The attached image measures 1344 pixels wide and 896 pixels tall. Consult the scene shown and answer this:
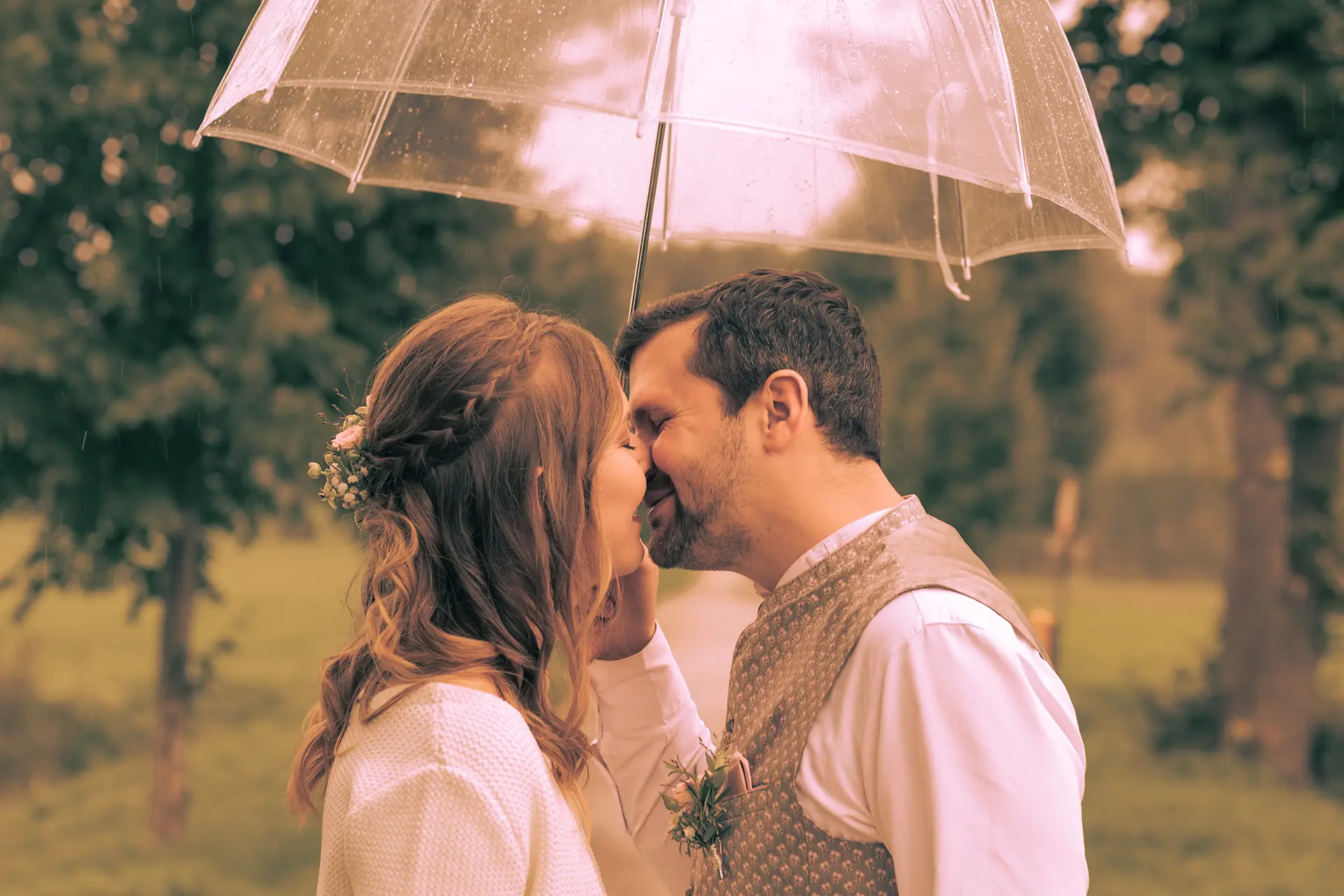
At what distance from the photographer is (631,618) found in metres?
2.71

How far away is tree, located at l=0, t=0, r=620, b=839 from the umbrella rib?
2.81 meters

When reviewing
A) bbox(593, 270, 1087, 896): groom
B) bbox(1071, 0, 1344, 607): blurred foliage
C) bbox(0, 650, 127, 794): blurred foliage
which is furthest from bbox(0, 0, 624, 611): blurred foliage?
bbox(1071, 0, 1344, 607): blurred foliage

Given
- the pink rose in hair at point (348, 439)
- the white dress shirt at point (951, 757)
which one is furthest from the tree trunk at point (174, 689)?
the white dress shirt at point (951, 757)

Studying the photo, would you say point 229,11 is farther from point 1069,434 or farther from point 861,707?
point 1069,434

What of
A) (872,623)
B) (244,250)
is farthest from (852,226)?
(244,250)

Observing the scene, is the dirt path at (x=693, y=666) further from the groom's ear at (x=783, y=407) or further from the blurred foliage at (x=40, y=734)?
the blurred foliage at (x=40, y=734)

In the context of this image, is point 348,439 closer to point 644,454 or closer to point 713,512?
point 644,454

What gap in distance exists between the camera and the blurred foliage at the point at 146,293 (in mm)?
5586

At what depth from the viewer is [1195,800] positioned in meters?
8.06

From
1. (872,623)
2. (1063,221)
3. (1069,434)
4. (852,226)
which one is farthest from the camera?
(1069,434)

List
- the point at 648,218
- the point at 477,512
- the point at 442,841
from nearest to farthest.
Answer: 1. the point at 442,841
2. the point at 477,512
3. the point at 648,218

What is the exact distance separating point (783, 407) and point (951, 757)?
0.76 metres

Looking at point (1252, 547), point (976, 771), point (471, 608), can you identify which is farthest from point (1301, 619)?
point (471, 608)

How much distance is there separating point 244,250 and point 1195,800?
265 inches
